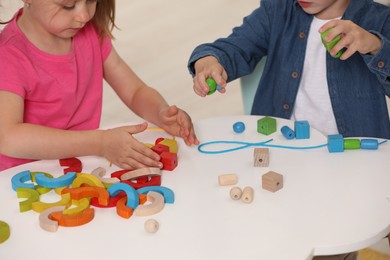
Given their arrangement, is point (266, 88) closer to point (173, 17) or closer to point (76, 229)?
point (76, 229)

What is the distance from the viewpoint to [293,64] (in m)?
1.53

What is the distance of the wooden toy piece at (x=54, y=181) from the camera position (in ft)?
3.40

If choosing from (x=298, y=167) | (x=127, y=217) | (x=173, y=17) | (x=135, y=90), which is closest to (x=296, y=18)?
(x=135, y=90)

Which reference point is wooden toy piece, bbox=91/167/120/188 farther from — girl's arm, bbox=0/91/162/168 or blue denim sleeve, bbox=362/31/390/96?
blue denim sleeve, bbox=362/31/390/96

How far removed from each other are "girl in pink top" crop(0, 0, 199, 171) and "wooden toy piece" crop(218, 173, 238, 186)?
4.6 inches

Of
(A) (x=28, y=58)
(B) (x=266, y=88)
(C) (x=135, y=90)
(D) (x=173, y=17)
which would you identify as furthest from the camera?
(D) (x=173, y=17)

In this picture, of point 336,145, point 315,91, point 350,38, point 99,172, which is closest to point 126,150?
point 99,172

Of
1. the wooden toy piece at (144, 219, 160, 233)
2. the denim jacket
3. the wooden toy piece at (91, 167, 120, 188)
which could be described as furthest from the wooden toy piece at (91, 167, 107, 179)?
the denim jacket

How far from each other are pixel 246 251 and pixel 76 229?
10.0 inches

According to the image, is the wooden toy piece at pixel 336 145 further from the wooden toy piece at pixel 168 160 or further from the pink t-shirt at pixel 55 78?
the pink t-shirt at pixel 55 78

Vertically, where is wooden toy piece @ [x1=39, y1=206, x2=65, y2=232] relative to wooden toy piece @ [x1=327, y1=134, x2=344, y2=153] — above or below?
below

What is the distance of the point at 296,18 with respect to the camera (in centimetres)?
152

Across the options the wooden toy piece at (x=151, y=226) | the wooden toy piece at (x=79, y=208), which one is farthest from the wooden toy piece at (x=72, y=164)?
the wooden toy piece at (x=151, y=226)

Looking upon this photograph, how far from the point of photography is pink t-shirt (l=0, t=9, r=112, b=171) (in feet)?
4.09
